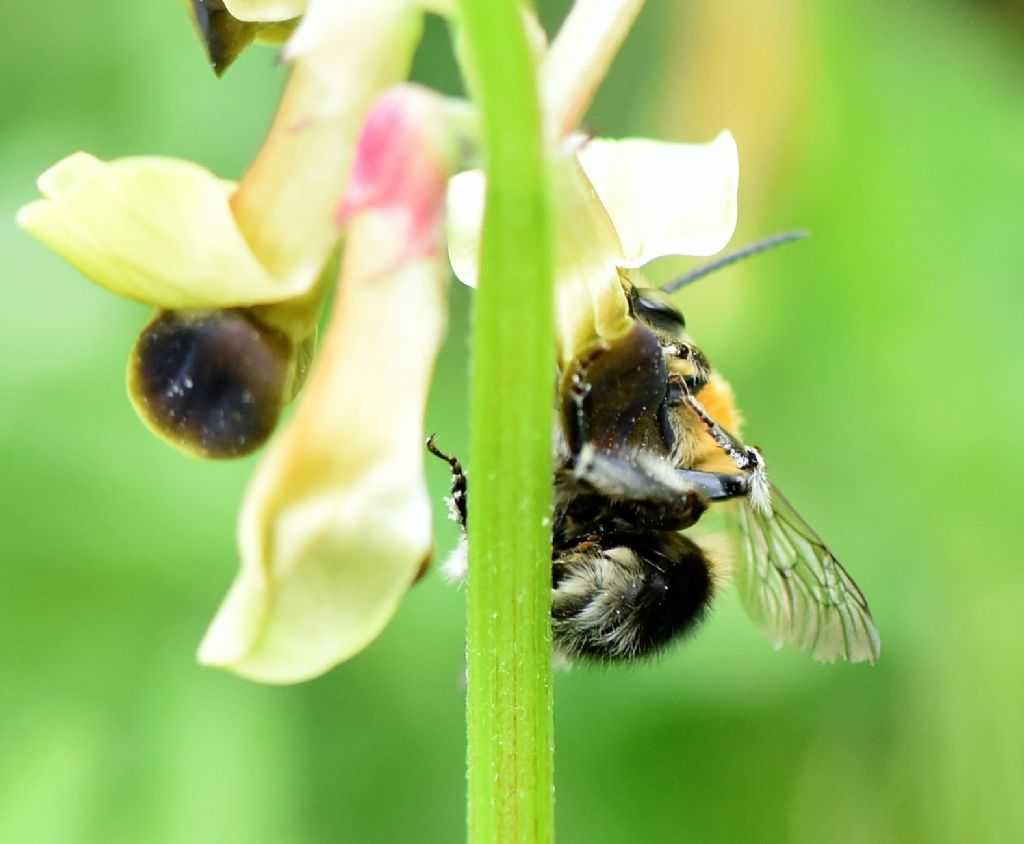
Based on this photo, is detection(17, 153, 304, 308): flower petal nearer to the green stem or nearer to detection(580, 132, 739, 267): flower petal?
the green stem

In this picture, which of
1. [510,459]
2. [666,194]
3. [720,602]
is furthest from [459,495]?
[720,602]

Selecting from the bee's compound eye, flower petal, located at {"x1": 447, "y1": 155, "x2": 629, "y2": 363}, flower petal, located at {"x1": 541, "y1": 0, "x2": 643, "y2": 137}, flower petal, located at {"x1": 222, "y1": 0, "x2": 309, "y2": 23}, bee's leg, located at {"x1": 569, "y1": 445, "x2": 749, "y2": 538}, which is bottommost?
the bee's compound eye

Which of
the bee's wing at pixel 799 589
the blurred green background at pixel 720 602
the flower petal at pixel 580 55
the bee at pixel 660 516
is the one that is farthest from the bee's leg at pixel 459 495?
the blurred green background at pixel 720 602

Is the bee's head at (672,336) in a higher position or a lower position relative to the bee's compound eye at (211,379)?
higher

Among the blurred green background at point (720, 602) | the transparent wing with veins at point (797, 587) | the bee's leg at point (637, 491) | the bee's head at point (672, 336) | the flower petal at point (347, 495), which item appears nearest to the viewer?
the flower petal at point (347, 495)

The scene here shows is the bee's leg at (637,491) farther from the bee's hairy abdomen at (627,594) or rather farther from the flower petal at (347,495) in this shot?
the flower petal at (347,495)

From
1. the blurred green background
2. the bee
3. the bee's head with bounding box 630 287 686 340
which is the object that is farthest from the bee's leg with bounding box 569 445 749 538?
the blurred green background

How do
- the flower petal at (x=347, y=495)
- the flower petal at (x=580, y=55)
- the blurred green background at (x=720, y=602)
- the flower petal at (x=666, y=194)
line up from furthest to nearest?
1. the blurred green background at (x=720, y=602)
2. the flower petal at (x=666, y=194)
3. the flower petal at (x=580, y=55)
4. the flower petal at (x=347, y=495)

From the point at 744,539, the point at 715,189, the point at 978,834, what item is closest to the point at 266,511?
the point at 715,189
